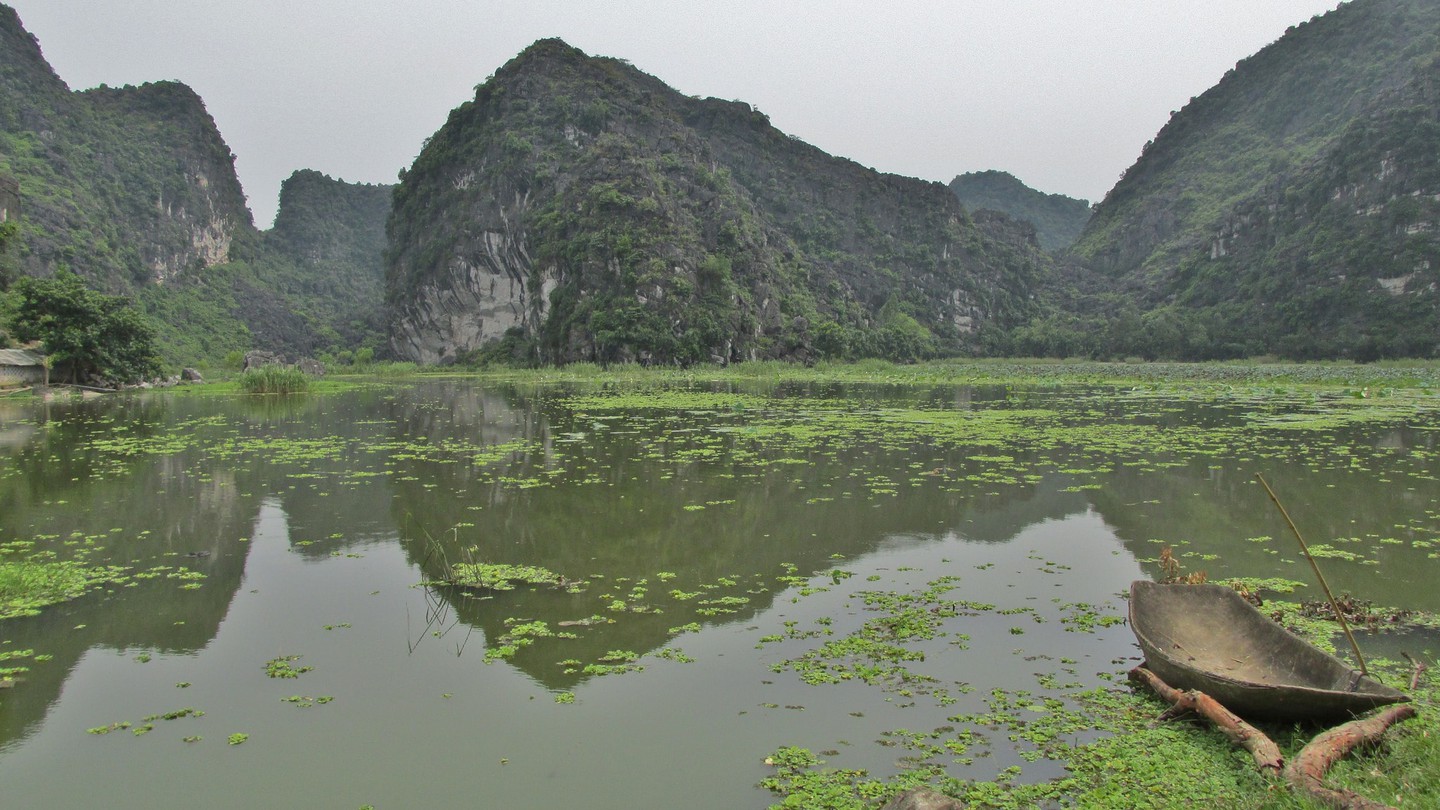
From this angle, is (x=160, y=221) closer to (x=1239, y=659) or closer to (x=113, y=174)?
(x=113, y=174)

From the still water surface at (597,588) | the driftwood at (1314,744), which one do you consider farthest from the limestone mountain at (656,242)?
the driftwood at (1314,744)

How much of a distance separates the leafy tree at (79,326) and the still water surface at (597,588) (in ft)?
55.4

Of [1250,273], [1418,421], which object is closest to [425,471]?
[1418,421]

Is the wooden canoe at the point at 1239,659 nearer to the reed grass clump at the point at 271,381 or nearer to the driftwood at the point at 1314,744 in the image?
the driftwood at the point at 1314,744

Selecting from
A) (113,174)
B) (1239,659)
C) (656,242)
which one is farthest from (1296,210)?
(113,174)

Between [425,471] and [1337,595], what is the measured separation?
36.7 ft

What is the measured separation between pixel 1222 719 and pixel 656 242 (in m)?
62.6

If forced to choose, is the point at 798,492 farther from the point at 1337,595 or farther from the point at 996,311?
the point at 996,311

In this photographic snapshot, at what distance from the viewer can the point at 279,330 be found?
95375 millimetres

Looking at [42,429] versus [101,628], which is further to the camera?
[42,429]

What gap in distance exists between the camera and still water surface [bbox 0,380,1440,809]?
3.95 meters

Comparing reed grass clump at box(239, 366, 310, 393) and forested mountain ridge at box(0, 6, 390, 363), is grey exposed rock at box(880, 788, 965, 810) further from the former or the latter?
forested mountain ridge at box(0, 6, 390, 363)

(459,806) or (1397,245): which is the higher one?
(1397,245)

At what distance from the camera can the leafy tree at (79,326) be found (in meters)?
28.1
